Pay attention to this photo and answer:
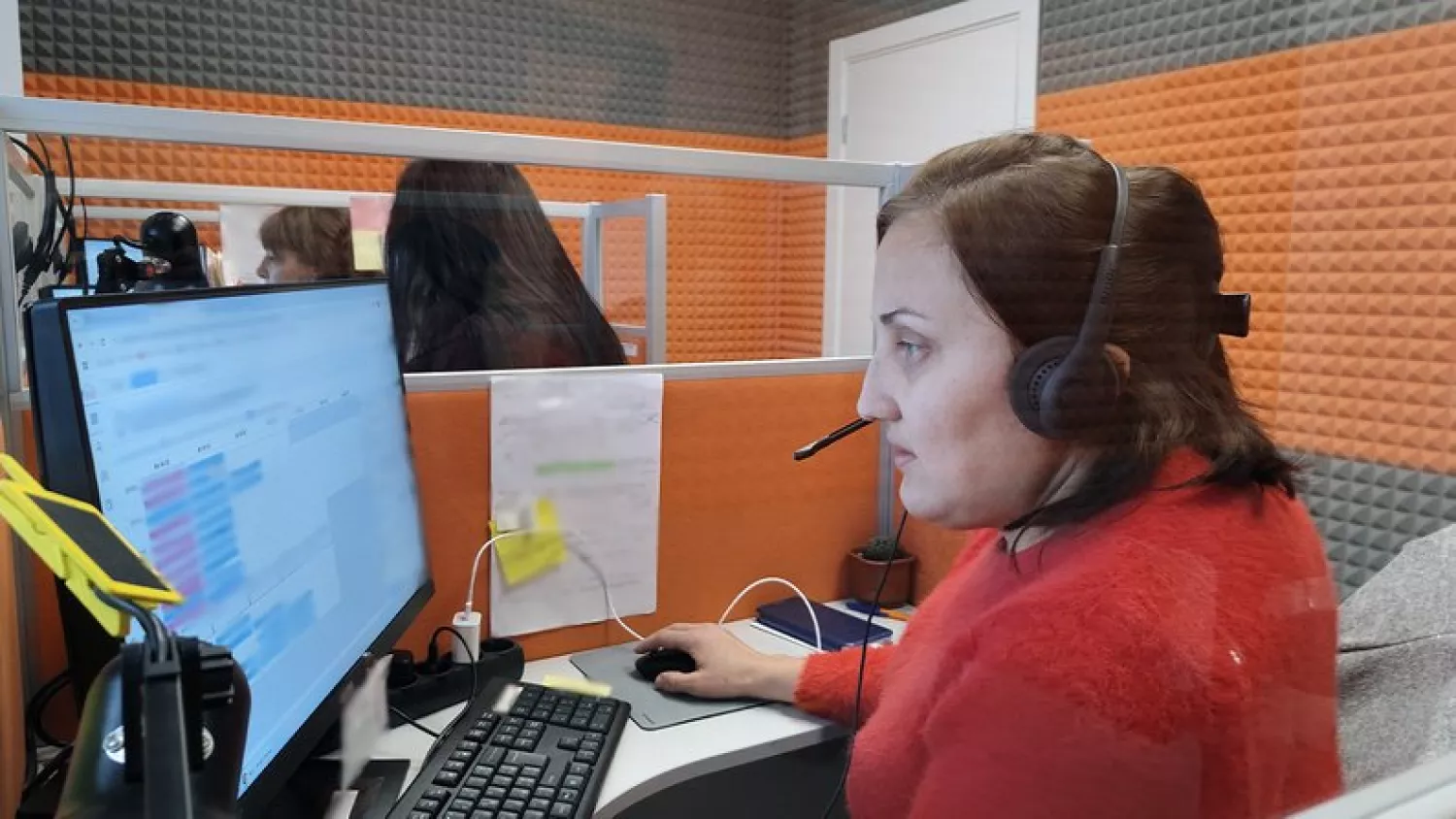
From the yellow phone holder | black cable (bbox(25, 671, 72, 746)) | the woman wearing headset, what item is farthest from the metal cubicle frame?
the yellow phone holder

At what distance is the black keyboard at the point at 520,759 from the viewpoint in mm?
714

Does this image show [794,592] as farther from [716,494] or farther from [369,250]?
[369,250]

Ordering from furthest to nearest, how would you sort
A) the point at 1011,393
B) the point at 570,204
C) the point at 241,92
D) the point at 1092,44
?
the point at 241,92 → the point at 570,204 → the point at 1092,44 → the point at 1011,393

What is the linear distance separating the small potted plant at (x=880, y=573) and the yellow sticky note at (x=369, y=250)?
2.49 feet

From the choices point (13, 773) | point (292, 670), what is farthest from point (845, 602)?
point (13, 773)

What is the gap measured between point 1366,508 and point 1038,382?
297 mm

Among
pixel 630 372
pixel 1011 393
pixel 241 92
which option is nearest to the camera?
pixel 1011 393

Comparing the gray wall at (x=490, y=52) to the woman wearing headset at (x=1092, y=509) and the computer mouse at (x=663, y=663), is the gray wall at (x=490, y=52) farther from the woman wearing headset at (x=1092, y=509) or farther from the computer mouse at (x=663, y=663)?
the woman wearing headset at (x=1092, y=509)

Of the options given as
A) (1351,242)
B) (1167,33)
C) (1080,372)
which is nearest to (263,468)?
(1080,372)

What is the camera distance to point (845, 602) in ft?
4.12

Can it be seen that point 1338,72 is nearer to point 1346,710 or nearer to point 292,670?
point 1346,710

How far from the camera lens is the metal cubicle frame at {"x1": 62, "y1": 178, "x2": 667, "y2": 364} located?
6.36 ft

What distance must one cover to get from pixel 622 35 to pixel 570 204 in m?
0.45

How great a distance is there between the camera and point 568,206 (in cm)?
214
